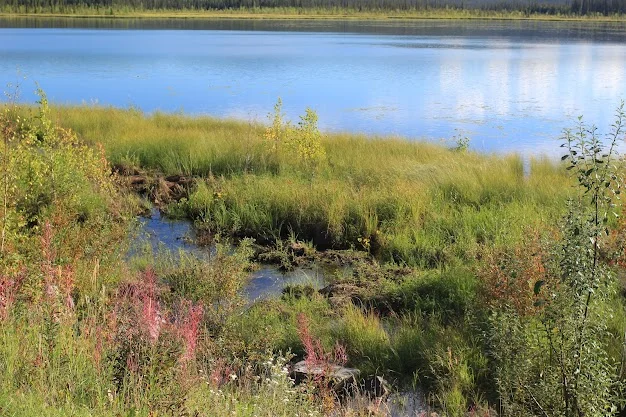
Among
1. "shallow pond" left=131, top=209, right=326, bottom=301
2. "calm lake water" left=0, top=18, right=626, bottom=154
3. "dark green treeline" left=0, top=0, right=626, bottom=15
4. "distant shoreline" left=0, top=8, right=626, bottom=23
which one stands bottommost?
"shallow pond" left=131, top=209, right=326, bottom=301

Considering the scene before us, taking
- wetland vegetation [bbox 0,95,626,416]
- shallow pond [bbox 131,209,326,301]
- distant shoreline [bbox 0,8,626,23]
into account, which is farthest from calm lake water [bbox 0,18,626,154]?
distant shoreline [bbox 0,8,626,23]

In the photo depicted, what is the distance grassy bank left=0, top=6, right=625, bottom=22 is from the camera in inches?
3893

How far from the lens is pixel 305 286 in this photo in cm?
770

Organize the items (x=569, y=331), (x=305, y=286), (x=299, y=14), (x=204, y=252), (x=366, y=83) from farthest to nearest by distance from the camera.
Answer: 1. (x=299, y=14)
2. (x=366, y=83)
3. (x=204, y=252)
4. (x=305, y=286)
5. (x=569, y=331)

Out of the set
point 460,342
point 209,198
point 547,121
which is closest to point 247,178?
point 209,198

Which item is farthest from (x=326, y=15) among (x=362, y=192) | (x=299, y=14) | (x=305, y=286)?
(x=305, y=286)

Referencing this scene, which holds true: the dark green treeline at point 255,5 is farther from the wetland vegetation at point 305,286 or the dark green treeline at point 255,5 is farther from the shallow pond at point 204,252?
the shallow pond at point 204,252

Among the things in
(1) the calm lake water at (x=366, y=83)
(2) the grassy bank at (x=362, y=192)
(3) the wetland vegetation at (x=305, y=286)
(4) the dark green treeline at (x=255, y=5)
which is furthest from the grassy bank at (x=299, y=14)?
(3) the wetland vegetation at (x=305, y=286)

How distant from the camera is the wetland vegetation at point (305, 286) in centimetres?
409

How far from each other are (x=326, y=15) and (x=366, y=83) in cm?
9116

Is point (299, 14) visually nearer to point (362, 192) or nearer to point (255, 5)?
point (255, 5)

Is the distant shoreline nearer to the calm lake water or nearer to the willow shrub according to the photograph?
the calm lake water

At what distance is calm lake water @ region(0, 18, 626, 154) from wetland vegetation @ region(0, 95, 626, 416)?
5.64 meters

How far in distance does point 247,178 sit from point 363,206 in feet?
7.49
